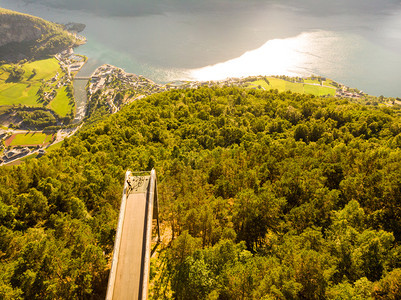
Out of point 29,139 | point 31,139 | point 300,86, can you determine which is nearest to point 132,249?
point 300,86

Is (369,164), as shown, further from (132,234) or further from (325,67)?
(325,67)

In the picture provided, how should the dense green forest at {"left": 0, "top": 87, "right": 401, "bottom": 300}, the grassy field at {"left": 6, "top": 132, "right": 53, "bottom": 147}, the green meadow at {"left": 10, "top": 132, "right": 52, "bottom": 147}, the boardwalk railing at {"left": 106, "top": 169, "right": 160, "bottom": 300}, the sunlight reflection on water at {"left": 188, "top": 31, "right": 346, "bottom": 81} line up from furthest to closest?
the green meadow at {"left": 10, "top": 132, "right": 52, "bottom": 147} → the grassy field at {"left": 6, "top": 132, "right": 53, "bottom": 147} → the sunlight reflection on water at {"left": 188, "top": 31, "right": 346, "bottom": 81} → the boardwalk railing at {"left": 106, "top": 169, "right": 160, "bottom": 300} → the dense green forest at {"left": 0, "top": 87, "right": 401, "bottom": 300}

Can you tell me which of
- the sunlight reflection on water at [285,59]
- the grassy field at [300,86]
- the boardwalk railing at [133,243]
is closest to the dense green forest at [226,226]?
the boardwalk railing at [133,243]

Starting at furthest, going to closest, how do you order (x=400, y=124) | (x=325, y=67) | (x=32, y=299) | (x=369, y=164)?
(x=325, y=67) → (x=400, y=124) → (x=369, y=164) → (x=32, y=299)

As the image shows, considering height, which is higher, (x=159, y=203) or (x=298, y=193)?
(x=298, y=193)

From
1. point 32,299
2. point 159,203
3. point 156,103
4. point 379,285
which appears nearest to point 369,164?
point 379,285

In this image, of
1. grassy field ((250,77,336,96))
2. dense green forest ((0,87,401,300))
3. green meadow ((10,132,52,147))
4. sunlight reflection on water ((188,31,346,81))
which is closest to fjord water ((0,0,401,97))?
sunlight reflection on water ((188,31,346,81))

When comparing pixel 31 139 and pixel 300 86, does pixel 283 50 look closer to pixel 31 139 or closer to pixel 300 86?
pixel 300 86

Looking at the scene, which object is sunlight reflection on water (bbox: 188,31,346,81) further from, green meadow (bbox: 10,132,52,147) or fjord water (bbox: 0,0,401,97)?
green meadow (bbox: 10,132,52,147)
